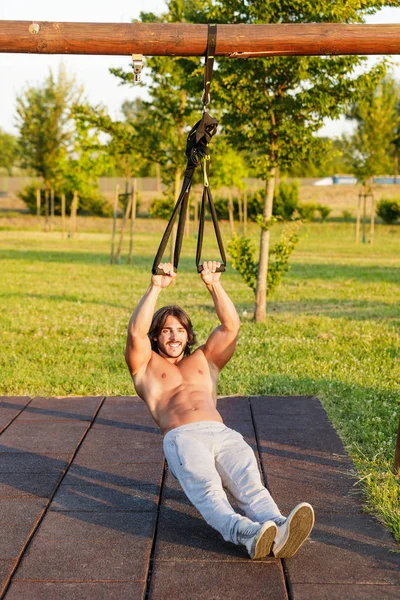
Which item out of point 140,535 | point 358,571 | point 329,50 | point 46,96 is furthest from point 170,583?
point 46,96

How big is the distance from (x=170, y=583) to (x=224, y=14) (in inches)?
334

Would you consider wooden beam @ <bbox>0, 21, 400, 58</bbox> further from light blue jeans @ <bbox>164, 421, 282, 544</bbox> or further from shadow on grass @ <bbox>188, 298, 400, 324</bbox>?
shadow on grass @ <bbox>188, 298, 400, 324</bbox>

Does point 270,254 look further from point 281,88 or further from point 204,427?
point 204,427

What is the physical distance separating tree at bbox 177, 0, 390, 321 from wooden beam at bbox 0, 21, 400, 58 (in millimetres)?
5178

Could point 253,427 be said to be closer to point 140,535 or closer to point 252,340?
point 140,535

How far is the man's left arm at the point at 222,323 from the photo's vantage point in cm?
426

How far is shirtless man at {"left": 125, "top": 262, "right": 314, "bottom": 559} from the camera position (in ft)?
11.0

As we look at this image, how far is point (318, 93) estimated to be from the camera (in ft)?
32.2

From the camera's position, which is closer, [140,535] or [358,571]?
[358,571]

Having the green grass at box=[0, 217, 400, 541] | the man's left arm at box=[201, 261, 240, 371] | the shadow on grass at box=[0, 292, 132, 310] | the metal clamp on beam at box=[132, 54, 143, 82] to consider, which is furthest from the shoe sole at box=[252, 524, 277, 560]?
the shadow on grass at box=[0, 292, 132, 310]

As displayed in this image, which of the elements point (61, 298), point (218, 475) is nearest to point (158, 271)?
point (218, 475)

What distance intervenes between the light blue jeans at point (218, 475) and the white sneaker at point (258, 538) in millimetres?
36

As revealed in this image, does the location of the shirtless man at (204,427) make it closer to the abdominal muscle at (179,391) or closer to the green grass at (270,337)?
the abdominal muscle at (179,391)

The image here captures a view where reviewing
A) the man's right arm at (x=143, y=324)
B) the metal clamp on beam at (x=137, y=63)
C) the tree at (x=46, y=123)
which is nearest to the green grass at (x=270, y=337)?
the man's right arm at (x=143, y=324)
